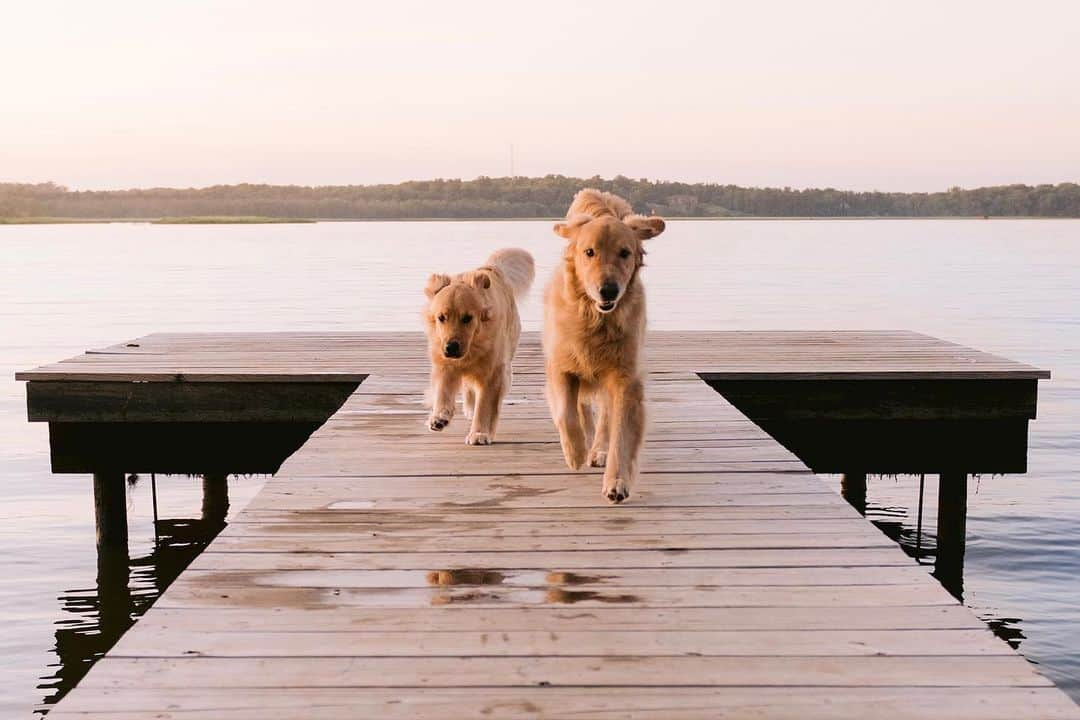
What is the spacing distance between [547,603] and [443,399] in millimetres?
2807

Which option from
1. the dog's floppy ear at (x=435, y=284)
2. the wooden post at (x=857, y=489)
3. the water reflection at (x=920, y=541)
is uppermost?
the dog's floppy ear at (x=435, y=284)

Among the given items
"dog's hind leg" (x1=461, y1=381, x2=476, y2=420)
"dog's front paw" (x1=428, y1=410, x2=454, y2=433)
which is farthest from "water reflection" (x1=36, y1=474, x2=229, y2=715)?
"dog's front paw" (x1=428, y1=410, x2=454, y2=433)

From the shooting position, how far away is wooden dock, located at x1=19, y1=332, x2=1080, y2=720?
9.59 feet

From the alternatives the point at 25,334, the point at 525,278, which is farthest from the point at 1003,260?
the point at 525,278

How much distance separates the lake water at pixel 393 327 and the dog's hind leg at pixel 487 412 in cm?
156

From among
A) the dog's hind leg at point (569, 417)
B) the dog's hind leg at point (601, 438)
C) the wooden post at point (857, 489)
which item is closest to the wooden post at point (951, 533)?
the wooden post at point (857, 489)

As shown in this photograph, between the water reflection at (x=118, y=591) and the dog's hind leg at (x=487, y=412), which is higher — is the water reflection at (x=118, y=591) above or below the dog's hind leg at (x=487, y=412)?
below

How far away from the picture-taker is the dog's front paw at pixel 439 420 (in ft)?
20.7

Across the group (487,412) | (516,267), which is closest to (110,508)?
(516,267)

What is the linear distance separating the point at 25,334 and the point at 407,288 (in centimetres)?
1527

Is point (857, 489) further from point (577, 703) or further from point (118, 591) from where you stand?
point (577, 703)

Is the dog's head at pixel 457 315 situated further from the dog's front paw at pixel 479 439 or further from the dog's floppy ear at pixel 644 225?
the dog's floppy ear at pixel 644 225

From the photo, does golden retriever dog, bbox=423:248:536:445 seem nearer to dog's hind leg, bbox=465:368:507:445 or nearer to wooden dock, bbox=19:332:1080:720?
dog's hind leg, bbox=465:368:507:445

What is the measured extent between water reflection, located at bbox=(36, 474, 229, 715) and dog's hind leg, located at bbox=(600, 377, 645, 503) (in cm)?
406
